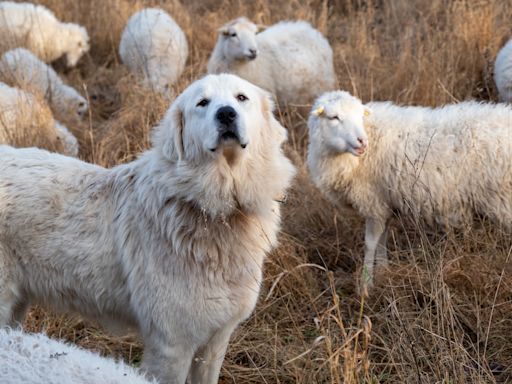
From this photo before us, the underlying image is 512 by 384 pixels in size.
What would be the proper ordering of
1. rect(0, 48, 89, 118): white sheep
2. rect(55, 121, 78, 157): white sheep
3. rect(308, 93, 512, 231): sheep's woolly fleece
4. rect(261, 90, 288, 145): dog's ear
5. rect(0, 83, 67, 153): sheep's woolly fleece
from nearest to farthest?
rect(261, 90, 288, 145): dog's ear, rect(308, 93, 512, 231): sheep's woolly fleece, rect(0, 83, 67, 153): sheep's woolly fleece, rect(55, 121, 78, 157): white sheep, rect(0, 48, 89, 118): white sheep

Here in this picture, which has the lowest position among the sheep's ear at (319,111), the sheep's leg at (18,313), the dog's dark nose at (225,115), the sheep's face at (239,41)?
the sheep's leg at (18,313)

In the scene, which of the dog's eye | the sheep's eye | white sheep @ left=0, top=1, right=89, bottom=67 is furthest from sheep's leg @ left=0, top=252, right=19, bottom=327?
white sheep @ left=0, top=1, right=89, bottom=67

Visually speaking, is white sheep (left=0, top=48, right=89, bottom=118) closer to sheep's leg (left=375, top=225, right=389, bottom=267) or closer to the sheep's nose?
the sheep's nose

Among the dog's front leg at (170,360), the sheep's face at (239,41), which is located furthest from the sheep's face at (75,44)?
the dog's front leg at (170,360)

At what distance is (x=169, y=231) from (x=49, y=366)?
1171 mm

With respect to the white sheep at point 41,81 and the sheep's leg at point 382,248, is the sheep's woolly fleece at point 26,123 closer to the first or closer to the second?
the white sheep at point 41,81

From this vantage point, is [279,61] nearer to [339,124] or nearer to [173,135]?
[339,124]

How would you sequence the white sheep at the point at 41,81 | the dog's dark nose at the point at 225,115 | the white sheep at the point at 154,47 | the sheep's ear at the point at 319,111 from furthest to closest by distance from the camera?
the white sheep at the point at 154,47, the white sheep at the point at 41,81, the sheep's ear at the point at 319,111, the dog's dark nose at the point at 225,115

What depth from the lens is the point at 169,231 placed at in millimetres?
3475

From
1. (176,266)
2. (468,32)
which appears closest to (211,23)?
(468,32)

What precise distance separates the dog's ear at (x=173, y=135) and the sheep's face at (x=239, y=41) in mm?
4439

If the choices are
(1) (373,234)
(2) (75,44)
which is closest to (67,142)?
(1) (373,234)

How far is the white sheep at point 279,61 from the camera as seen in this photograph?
812 cm

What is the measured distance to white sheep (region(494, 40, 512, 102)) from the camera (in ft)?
22.5
